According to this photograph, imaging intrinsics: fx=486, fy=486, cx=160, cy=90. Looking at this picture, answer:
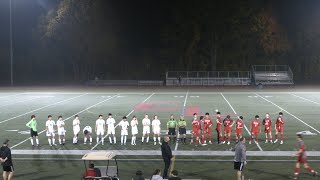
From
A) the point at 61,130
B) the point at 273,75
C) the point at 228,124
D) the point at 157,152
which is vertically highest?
the point at 273,75

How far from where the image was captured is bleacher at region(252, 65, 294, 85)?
225 ft

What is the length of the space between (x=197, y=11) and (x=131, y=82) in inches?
594

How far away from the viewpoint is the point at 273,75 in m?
70.3

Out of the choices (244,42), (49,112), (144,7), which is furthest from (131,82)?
(49,112)

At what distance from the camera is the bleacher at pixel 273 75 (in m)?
68.5

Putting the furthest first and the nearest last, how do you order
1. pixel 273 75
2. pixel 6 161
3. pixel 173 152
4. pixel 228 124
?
1. pixel 273 75
2. pixel 228 124
3. pixel 173 152
4. pixel 6 161

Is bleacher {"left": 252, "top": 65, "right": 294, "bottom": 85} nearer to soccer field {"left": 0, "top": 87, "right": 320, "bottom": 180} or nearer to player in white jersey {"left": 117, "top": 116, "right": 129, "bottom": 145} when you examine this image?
soccer field {"left": 0, "top": 87, "right": 320, "bottom": 180}

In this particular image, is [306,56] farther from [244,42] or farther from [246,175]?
[246,175]

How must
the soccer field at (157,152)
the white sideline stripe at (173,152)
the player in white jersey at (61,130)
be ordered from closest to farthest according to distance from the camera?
the soccer field at (157,152), the white sideline stripe at (173,152), the player in white jersey at (61,130)

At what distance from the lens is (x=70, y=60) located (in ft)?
257

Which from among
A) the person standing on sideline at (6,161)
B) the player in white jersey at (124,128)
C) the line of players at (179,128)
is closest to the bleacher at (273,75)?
the line of players at (179,128)

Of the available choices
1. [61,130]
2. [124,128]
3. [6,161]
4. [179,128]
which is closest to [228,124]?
[179,128]

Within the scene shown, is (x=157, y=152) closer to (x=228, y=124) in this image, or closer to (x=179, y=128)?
(x=179, y=128)

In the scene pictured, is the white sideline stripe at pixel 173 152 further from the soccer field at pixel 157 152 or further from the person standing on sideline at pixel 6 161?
the person standing on sideline at pixel 6 161
